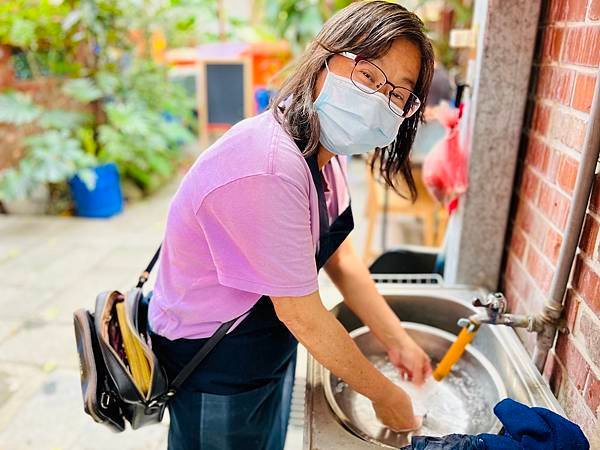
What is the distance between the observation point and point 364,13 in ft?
3.26

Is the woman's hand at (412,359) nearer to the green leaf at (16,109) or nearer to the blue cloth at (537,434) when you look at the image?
the blue cloth at (537,434)

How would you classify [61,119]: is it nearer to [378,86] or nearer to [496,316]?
[378,86]

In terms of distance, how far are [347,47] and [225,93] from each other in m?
5.32

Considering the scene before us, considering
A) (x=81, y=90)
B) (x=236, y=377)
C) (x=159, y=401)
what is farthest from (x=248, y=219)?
(x=81, y=90)

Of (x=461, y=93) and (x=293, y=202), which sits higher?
(x=461, y=93)

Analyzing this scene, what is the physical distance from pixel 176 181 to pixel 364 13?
16.1 ft

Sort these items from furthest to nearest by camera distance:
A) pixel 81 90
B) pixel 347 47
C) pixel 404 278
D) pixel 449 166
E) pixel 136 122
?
1. pixel 136 122
2. pixel 81 90
3. pixel 404 278
4. pixel 449 166
5. pixel 347 47

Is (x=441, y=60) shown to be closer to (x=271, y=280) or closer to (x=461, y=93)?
(x=461, y=93)

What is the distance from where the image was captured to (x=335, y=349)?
3.37 ft

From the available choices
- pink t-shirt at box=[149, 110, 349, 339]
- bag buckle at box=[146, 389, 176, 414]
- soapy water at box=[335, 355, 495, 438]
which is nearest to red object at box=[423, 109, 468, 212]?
A: soapy water at box=[335, 355, 495, 438]

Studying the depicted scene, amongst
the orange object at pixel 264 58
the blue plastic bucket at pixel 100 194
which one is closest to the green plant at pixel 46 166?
the blue plastic bucket at pixel 100 194

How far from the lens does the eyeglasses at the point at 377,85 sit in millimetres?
992

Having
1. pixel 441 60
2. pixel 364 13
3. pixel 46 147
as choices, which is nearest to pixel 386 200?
pixel 441 60

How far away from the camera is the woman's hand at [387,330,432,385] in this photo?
1.34 metres
